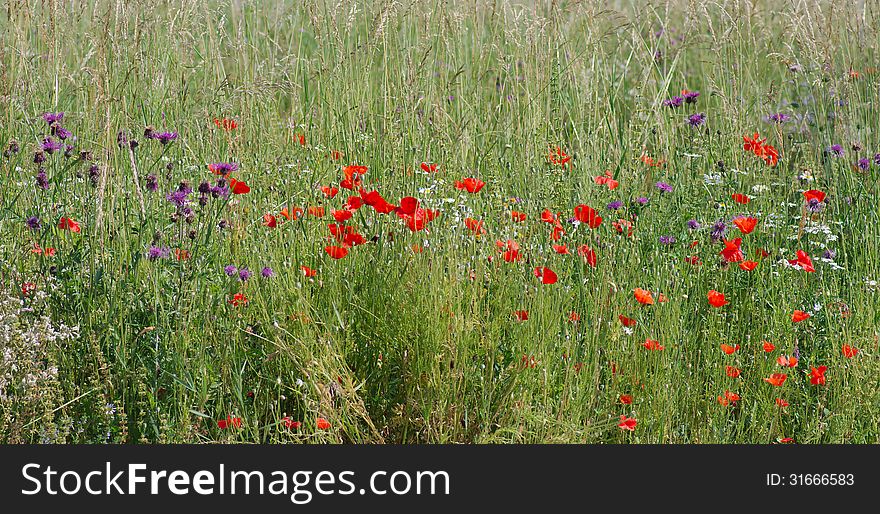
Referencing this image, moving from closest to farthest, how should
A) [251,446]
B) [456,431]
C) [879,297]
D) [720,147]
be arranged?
[251,446], [456,431], [879,297], [720,147]

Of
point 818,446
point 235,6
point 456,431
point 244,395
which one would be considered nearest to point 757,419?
point 818,446

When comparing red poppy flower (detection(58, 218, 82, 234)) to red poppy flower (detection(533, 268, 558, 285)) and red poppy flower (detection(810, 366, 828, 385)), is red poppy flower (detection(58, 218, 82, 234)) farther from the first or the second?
red poppy flower (detection(810, 366, 828, 385))

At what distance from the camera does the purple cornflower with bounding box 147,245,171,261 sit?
2246mm

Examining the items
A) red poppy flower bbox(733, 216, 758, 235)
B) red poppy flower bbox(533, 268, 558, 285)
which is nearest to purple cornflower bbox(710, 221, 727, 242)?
red poppy flower bbox(733, 216, 758, 235)

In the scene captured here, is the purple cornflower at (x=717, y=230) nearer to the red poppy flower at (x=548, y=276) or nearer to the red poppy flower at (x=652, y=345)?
the red poppy flower at (x=652, y=345)

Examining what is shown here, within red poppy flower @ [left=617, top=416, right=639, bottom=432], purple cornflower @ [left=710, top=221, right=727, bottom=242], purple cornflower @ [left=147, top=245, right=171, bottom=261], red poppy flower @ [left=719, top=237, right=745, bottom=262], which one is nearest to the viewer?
red poppy flower @ [left=617, top=416, right=639, bottom=432]

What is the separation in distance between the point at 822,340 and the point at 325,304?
4.26 ft

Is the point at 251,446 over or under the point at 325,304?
under

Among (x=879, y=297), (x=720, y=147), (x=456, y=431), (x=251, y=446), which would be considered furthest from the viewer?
(x=720, y=147)

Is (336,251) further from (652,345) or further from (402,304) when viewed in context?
(652,345)

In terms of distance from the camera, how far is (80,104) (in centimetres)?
350

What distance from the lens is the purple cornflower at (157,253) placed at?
2.25 m

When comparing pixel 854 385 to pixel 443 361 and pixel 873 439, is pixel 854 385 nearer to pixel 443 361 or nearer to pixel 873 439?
pixel 873 439

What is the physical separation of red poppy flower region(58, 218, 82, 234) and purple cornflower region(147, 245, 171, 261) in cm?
29
